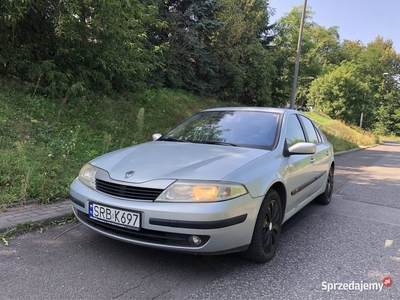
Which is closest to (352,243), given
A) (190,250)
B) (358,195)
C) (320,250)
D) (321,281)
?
(320,250)

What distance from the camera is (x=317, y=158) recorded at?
456 centimetres

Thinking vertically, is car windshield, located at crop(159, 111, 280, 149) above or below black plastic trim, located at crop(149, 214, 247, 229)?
above

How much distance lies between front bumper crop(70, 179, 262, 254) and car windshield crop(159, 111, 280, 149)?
98 cm

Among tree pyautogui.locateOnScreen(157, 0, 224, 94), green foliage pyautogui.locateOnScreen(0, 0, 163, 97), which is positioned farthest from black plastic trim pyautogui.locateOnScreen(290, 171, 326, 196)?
tree pyautogui.locateOnScreen(157, 0, 224, 94)

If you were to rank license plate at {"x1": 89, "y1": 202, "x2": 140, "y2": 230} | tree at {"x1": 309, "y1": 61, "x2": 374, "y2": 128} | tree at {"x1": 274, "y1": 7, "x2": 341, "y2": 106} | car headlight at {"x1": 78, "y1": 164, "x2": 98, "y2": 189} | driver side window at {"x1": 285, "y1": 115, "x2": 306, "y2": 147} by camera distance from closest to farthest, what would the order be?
license plate at {"x1": 89, "y1": 202, "x2": 140, "y2": 230}
car headlight at {"x1": 78, "y1": 164, "x2": 98, "y2": 189}
driver side window at {"x1": 285, "y1": 115, "x2": 306, "y2": 147}
tree at {"x1": 274, "y1": 7, "x2": 341, "y2": 106}
tree at {"x1": 309, "y1": 61, "x2": 374, "y2": 128}

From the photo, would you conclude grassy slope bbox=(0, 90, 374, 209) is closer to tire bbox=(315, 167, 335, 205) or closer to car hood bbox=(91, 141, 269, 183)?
car hood bbox=(91, 141, 269, 183)

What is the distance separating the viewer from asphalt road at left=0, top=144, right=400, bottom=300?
8.25 ft

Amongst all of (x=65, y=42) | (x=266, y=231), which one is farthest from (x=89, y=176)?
(x=65, y=42)

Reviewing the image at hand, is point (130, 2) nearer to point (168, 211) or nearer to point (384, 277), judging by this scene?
point (168, 211)

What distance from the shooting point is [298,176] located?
372 centimetres

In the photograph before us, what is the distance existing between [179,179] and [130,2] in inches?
237

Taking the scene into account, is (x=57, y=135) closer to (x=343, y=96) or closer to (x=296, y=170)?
(x=296, y=170)

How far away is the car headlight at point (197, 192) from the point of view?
256cm

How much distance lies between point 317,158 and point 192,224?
274cm
